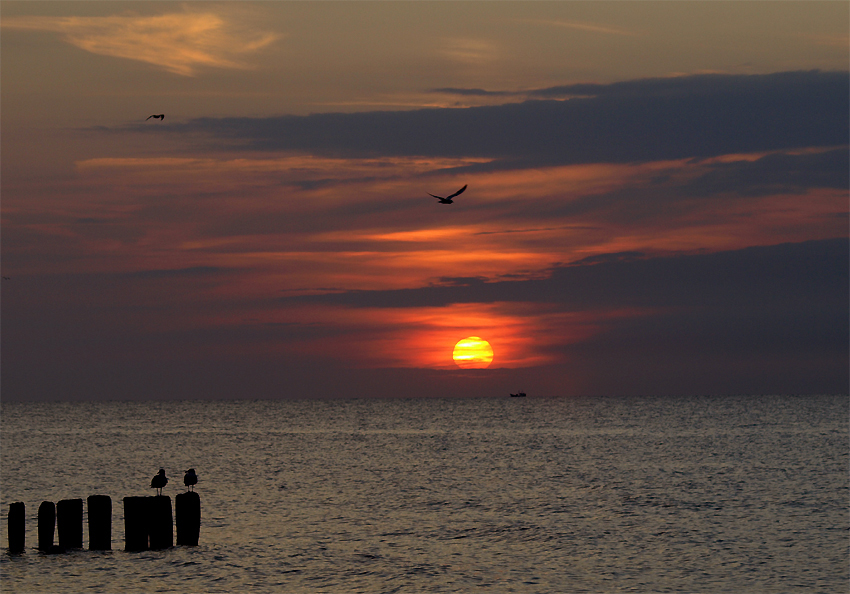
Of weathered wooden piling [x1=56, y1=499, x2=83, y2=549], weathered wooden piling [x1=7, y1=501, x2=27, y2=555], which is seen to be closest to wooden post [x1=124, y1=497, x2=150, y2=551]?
weathered wooden piling [x1=56, y1=499, x2=83, y2=549]

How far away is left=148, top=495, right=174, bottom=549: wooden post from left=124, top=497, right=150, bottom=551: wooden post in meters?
0.19

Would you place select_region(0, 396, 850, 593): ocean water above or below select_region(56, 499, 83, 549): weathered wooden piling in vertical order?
below

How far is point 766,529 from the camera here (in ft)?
117

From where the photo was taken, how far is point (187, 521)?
3112 cm

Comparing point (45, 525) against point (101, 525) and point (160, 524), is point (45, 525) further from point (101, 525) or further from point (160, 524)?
point (160, 524)

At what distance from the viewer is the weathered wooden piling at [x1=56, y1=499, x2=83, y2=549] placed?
97.8 ft

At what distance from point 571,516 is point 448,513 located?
5124 mm

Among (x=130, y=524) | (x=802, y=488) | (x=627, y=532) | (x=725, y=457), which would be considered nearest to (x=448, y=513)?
(x=627, y=532)

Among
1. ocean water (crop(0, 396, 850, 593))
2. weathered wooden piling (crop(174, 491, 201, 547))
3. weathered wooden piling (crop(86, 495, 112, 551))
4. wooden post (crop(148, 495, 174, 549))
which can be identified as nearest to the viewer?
ocean water (crop(0, 396, 850, 593))

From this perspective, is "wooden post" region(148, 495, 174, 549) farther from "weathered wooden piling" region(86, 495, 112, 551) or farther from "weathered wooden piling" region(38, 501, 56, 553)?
"weathered wooden piling" region(38, 501, 56, 553)

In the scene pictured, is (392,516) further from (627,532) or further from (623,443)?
(623,443)

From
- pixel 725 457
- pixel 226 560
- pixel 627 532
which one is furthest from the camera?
pixel 725 457

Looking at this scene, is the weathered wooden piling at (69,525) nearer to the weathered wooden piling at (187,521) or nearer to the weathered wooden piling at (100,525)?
the weathered wooden piling at (100,525)

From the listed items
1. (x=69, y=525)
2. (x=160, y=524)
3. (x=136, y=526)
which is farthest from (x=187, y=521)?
(x=69, y=525)
